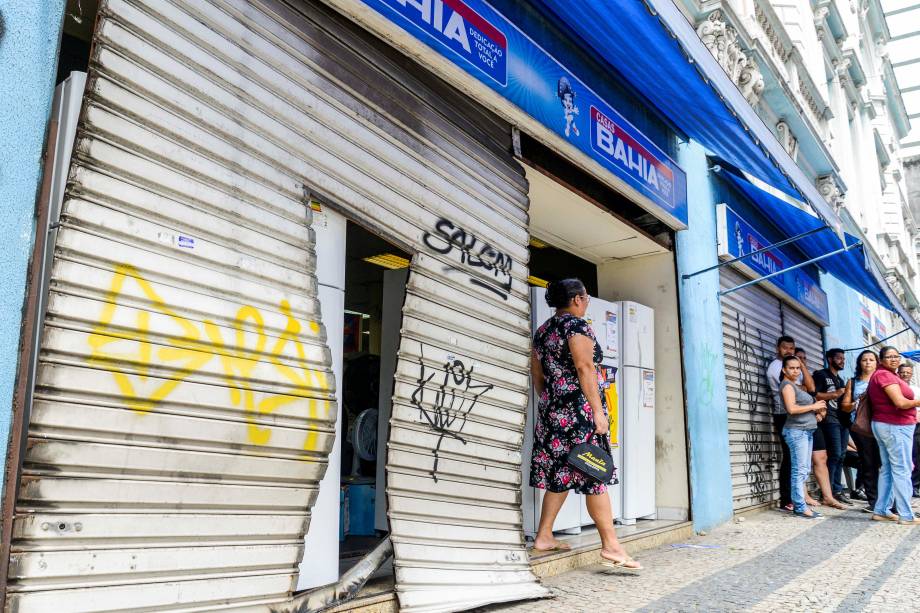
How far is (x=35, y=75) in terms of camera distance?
7.47 feet

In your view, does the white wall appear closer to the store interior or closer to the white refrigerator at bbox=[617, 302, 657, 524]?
the white refrigerator at bbox=[617, 302, 657, 524]

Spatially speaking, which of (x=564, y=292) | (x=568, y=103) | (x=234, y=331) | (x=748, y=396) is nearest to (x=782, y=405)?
(x=748, y=396)

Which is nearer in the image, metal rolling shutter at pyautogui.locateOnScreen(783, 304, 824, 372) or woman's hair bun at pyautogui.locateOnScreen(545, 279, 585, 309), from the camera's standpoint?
woman's hair bun at pyautogui.locateOnScreen(545, 279, 585, 309)

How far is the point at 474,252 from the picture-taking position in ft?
13.6

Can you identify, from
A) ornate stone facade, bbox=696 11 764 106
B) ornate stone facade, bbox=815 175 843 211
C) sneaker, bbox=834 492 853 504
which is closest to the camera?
ornate stone facade, bbox=696 11 764 106

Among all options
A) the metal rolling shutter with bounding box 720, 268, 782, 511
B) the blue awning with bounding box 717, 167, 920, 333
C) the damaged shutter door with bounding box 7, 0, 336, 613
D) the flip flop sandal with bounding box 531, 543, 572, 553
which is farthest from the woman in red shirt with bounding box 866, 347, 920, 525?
the damaged shutter door with bounding box 7, 0, 336, 613

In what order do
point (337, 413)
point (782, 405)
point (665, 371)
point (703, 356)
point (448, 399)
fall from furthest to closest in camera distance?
point (782, 405), point (703, 356), point (665, 371), point (448, 399), point (337, 413)

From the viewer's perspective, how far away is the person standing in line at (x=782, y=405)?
8.11 m

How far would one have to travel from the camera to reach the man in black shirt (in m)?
8.53

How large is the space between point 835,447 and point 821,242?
8.96 feet

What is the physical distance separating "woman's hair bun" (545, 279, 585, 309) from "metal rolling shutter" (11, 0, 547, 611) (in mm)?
758

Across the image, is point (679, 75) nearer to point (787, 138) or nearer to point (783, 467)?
point (783, 467)

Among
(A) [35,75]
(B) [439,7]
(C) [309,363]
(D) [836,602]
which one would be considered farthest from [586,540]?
(A) [35,75]

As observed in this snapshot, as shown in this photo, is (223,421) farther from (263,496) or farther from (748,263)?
(748,263)
